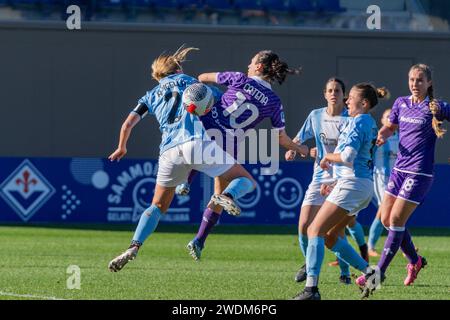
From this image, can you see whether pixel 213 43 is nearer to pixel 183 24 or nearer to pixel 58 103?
pixel 183 24

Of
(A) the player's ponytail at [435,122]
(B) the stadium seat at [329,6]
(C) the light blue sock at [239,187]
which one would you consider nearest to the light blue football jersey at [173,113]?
(C) the light blue sock at [239,187]

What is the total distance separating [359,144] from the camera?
31.4 feet

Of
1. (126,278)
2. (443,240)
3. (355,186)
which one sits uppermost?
(355,186)

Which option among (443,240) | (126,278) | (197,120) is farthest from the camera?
(443,240)

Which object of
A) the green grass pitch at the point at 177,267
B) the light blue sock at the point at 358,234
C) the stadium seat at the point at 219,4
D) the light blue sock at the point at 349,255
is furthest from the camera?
the stadium seat at the point at 219,4

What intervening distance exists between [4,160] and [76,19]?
3.50m

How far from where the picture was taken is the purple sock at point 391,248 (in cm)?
1088

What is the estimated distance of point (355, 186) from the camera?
9.80m

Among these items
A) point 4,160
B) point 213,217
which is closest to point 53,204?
point 4,160

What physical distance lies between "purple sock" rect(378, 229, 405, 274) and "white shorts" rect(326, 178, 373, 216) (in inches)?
46.3

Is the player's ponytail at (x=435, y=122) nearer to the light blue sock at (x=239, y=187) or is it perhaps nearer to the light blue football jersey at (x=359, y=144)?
the light blue football jersey at (x=359, y=144)

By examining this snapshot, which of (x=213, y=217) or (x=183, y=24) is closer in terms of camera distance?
(x=213, y=217)

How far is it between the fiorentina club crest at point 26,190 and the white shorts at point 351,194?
1191 cm

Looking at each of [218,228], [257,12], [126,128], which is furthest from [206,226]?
[257,12]
